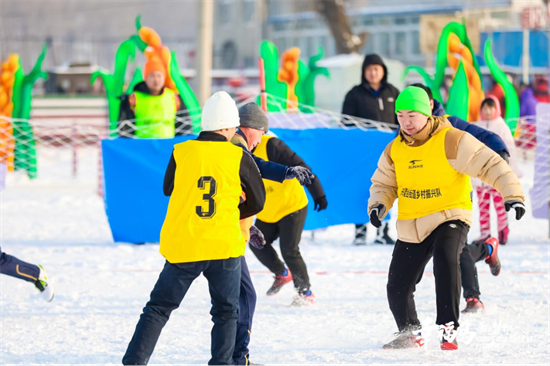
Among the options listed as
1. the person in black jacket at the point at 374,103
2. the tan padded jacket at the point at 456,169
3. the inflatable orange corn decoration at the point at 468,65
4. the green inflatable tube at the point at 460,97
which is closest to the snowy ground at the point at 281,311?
the person in black jacket at the point at 374,103

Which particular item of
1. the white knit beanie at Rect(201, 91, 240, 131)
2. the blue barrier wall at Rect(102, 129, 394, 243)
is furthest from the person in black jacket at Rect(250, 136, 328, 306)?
the blue barrier wall at Rect(102, 129, 394, 243)

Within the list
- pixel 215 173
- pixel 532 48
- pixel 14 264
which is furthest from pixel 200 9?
pixel 532 48

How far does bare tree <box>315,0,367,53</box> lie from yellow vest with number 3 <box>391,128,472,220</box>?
21135 mm

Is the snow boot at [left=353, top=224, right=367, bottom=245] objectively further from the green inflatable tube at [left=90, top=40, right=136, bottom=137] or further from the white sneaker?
the green inflatable tube at [left=90, top=40, right=136, bottom=137]

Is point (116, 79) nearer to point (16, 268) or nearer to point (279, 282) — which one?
point (279, 282)

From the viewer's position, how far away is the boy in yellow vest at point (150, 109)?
8789mm

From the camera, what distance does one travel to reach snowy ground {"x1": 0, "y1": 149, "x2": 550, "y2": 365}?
4.49 metres

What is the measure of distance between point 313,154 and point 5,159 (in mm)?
6564

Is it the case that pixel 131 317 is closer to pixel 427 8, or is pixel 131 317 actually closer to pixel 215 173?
pixel 215 173

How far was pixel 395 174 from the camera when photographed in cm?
460

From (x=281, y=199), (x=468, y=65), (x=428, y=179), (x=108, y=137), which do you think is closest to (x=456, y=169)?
(x=428, y=179)

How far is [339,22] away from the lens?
992 inches

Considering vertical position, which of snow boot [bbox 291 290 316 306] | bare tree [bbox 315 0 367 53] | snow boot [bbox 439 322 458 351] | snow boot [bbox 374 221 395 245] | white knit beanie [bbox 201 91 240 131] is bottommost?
snow boot [bbox 374 221 395 245]

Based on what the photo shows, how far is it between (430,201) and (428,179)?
12 cm
